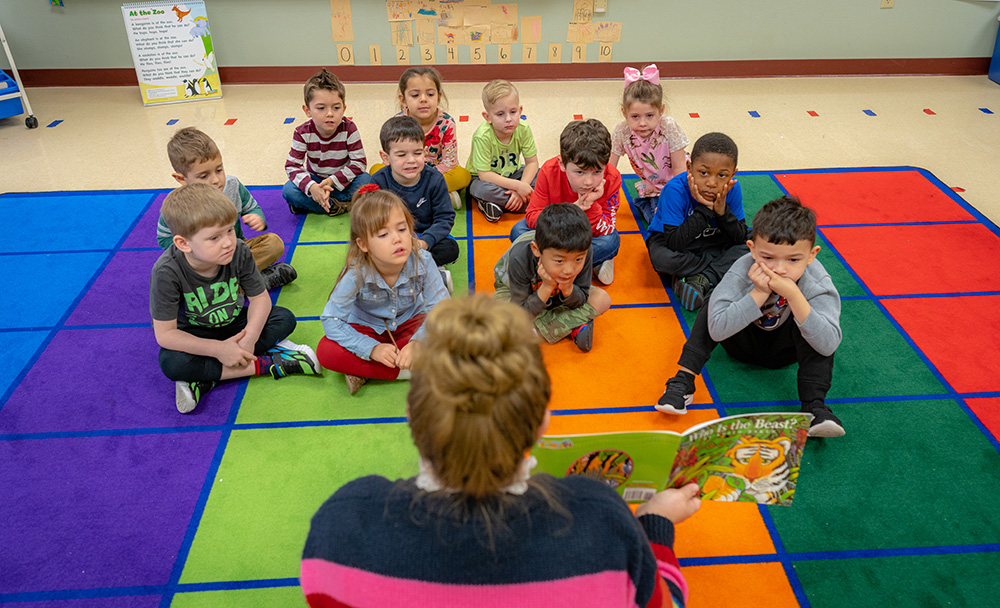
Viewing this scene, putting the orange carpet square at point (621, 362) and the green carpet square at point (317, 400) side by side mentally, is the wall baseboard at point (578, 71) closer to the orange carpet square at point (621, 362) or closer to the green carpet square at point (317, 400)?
the orange carpet square at point (621, 362)

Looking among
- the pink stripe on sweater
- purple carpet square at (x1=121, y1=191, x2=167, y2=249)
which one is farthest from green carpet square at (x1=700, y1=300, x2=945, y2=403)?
purple carpet square at (x1=121, y1=191, x2=167, y2=249)

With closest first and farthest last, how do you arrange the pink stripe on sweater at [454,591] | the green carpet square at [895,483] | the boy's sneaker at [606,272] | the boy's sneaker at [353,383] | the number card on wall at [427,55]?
the pink stripe on sweater at [454,591] → the green carpet square at [895,483] → the boy's sneaker at [353,383] → the boy's sneaker at [606,272] → the number card on wall at [427,55]

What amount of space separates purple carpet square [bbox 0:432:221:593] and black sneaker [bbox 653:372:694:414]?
1.41 m

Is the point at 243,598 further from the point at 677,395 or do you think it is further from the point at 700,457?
the point at 677,395

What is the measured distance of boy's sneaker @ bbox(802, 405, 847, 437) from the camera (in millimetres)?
1946

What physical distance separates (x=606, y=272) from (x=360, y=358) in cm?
110

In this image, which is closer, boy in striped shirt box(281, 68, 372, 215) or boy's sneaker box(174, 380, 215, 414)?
boy's sneaker box(174, 380, 215, 414)

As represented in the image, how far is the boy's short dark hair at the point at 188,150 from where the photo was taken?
2392mm

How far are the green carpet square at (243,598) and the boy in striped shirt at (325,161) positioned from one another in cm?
188

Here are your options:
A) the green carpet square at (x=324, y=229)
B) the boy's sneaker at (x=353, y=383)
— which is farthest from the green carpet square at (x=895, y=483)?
the green carpet square at (x=324, y=229)

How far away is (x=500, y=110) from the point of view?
2988 mm

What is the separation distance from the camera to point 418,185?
A: 2.75m

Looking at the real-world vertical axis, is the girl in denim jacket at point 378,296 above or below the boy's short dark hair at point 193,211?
below

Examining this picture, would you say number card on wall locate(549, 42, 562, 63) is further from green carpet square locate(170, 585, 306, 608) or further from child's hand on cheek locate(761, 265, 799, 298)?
green carpet square locate(170, 585, 306, 608)
